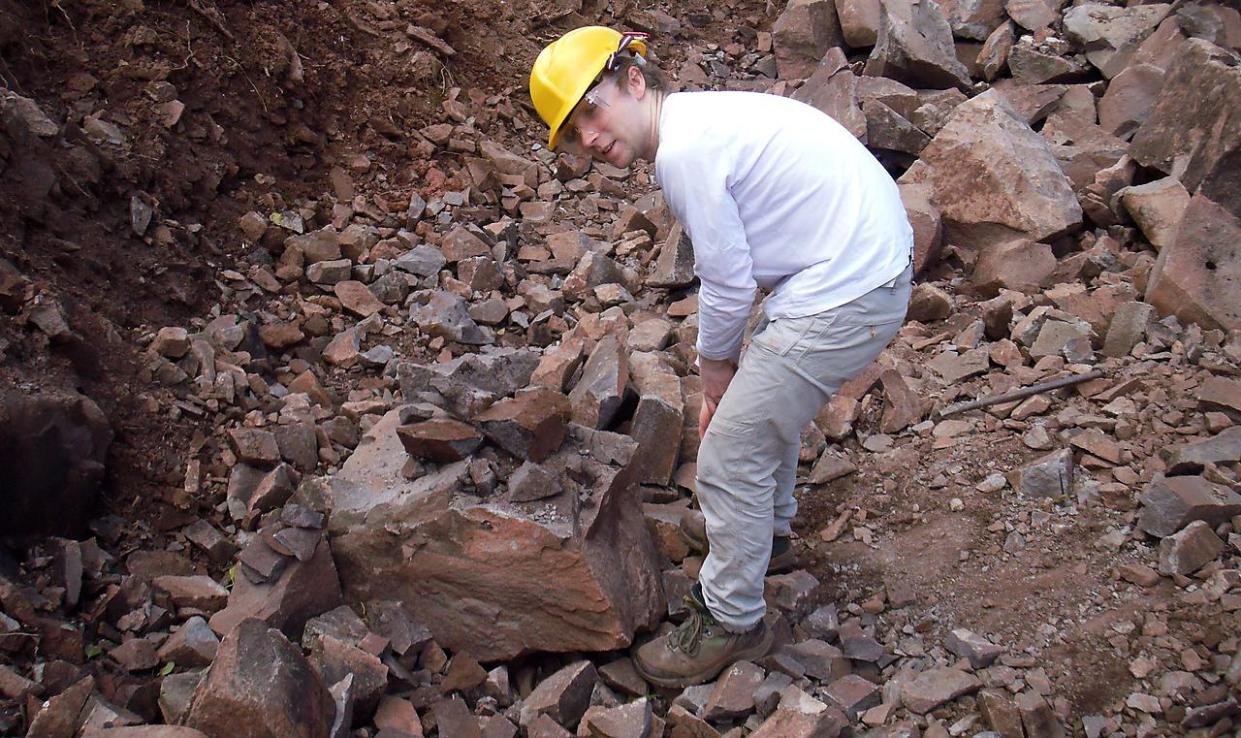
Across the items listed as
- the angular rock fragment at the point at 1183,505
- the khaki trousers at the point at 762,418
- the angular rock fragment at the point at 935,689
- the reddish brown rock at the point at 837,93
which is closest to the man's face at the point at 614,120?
the khaki trousers at the point at 762,418

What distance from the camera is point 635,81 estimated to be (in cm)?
298

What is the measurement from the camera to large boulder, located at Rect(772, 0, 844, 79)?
324 inches

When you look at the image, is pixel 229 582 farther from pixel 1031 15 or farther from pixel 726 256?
pixel 1031 15

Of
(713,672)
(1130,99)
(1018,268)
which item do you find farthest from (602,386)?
(1130,99)

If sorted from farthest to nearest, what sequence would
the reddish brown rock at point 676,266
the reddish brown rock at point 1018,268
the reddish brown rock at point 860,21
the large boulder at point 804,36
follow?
the large boulder at point 804,36 → the reddish brown rock at point 860,21 → the reddish brown rock at point 676,266 → the reddish brown rock at point 1018,268

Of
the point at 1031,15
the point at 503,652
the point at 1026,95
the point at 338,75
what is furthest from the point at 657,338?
the point at 1031,15

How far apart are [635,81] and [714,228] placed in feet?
1.69

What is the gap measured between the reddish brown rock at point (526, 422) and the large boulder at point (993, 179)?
10.7 ft

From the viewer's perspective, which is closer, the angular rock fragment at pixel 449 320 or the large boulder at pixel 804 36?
the angular rock fragment at pixel 449 320

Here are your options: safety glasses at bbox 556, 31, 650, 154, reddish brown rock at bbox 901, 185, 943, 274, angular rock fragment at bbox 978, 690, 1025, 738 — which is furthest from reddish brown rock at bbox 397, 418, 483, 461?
reddish brown rock at bbox 901, 185, 943, 274

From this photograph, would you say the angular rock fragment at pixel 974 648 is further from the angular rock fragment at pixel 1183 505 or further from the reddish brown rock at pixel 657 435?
the reddish brown rock at pixel 657 435

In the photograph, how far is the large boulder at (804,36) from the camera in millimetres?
8234

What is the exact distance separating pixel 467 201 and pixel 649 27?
3.14m

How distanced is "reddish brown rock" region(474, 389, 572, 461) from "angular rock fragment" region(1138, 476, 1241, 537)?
7.40 feet
